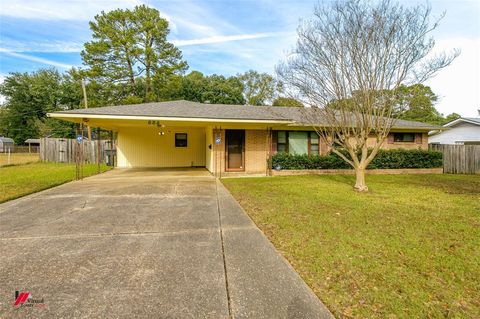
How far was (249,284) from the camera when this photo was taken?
2.55 m

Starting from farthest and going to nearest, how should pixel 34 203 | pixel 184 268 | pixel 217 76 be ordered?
pixel 217 76, pixel 34 203, pixel 184 268

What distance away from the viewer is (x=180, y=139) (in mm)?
15391

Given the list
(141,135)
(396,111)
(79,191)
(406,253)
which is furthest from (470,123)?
(79,191)

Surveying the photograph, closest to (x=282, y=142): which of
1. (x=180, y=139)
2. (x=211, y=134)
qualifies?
(x=211, y=134)

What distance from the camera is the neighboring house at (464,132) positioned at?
20.0m

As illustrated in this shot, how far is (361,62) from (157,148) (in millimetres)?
11956

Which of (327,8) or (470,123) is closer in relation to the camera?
(327,8)

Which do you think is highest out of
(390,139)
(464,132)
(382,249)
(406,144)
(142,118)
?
(464,132)

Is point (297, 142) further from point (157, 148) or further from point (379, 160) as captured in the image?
point (157, 148)

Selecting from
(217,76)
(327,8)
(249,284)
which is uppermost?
(217,76)

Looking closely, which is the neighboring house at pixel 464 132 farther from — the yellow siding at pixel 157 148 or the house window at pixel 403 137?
the yellow siding at pixel 157 148

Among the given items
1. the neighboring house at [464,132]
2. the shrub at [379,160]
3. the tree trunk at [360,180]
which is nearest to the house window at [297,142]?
the shrub at [379,160]

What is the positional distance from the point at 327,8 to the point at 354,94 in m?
2.84

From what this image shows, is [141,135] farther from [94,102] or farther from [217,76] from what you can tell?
[217,76]
